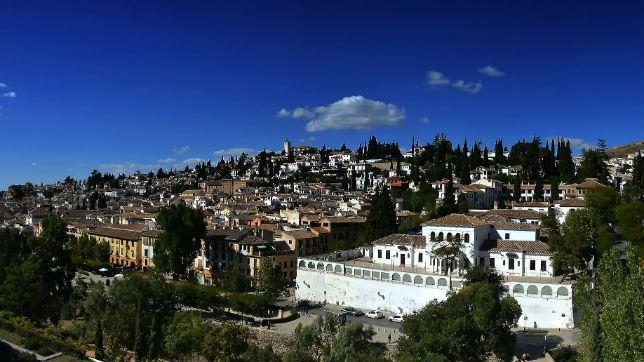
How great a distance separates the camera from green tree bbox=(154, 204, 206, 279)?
49312mm

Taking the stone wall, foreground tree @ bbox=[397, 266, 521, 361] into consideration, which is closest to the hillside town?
the stone wall

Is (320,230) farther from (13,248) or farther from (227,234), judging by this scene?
(13,248)

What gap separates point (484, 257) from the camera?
39406 mm

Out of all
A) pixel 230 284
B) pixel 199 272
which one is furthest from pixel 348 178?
pixel 230 284

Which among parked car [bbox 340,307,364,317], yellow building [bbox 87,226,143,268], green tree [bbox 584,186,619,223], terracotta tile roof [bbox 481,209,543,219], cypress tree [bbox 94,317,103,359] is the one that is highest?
green tree [bbox 584,186,619,223]

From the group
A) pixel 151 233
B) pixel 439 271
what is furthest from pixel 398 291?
pixel 151 233

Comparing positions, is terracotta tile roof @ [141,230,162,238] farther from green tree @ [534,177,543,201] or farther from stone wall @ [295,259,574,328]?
green tree @ [534,177,543,201]

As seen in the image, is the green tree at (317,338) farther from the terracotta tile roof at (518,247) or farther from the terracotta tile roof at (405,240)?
the terracotta tile roof at (518,247)

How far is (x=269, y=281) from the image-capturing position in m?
43.5

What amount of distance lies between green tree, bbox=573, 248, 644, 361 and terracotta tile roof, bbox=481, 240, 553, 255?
35.0 ft

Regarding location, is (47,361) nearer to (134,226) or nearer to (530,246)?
(530,246)

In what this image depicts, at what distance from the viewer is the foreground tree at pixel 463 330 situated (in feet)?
88.4

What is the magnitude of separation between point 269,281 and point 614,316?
26042 mm

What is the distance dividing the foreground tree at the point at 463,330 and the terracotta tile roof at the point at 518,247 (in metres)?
8.41
